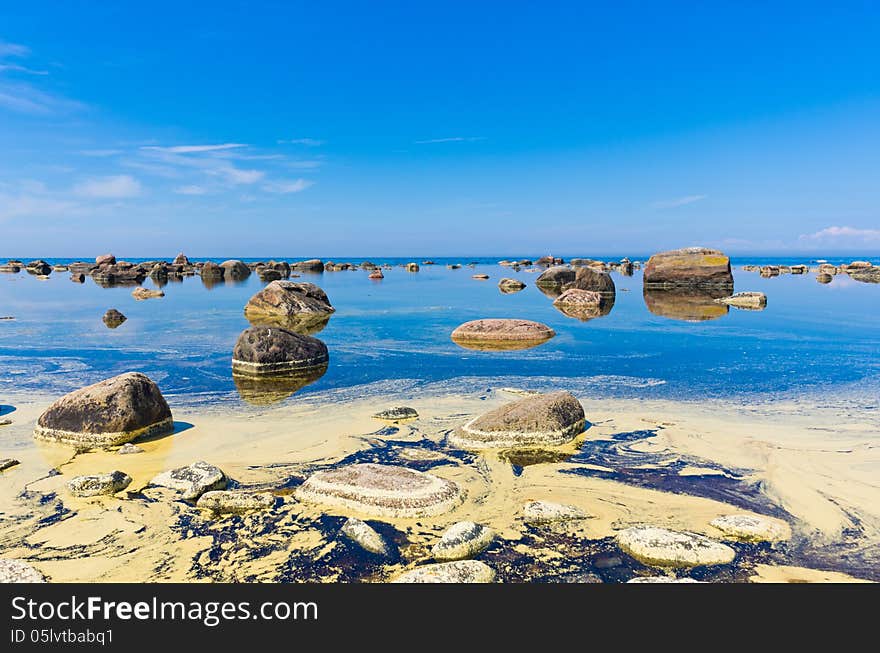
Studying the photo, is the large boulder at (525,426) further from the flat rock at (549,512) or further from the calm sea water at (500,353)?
the calm sea water at (500,353)

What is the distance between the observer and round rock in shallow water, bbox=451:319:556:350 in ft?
49.3

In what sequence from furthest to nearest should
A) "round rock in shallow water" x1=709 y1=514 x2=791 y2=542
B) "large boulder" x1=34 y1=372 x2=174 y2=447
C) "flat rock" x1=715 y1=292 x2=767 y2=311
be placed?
1. "flat rock" x1=715 y1=292 x2=767 y2=311
2. "large boulder" x1=34 y1=372 x2=174 y2=447
3. "round rock in shallow water" x1=709 y1=514 x2=791 y2=542

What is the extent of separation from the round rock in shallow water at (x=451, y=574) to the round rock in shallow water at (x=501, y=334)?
10.8m

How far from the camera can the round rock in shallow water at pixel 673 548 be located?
421cm

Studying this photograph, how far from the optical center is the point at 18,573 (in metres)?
4.08

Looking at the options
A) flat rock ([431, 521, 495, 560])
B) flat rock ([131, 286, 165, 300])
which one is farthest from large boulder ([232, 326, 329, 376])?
flat rock ([131, 286, 165, 300])

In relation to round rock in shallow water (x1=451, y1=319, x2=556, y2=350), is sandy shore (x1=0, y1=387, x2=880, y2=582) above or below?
below

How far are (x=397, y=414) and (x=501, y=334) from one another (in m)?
7.66

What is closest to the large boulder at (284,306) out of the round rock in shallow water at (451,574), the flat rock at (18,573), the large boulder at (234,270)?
the flat rock at (18,573)

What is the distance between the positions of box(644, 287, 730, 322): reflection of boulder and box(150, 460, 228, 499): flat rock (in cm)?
1764

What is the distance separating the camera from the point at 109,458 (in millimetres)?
6625

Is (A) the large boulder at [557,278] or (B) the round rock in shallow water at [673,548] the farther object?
(A) the large boulder at [557,278]

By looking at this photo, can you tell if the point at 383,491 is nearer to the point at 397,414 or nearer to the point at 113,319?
the point at 397,414

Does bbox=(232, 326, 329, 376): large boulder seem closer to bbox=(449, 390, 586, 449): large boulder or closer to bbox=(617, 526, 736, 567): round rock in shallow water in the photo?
bbox=(449, 390, 586, 449): large boulder
